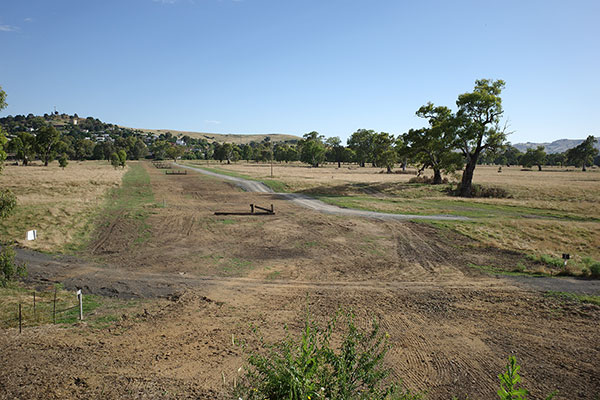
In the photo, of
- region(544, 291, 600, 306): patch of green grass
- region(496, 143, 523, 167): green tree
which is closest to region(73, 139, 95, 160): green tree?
region(544, 291, 600, 306): patch of green grass

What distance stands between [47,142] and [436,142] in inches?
3971

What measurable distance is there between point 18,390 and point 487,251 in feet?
76.6

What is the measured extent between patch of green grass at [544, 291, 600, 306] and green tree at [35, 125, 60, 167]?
111 metres

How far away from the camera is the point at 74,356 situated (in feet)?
28.9

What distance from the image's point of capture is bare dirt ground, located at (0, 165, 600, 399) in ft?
27.3

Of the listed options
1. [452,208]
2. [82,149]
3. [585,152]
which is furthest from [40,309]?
[82,149]

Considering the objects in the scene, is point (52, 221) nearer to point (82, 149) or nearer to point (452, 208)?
point (452, 208)

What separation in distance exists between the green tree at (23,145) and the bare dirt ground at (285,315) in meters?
87.8

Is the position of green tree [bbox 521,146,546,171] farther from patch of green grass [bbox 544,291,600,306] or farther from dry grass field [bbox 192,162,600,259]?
patch of green grass [bbox 544,291,600,306]

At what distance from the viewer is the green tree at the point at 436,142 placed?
46.4m

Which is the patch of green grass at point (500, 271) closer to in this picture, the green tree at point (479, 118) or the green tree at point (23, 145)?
the green tree at point (479, 118)

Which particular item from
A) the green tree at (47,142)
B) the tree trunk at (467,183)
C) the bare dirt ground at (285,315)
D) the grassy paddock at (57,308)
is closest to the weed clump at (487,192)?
the tree trunk at (467,183)

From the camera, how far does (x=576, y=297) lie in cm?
1422

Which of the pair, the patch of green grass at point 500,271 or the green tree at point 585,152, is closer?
the patch of green grass at point 500,271
